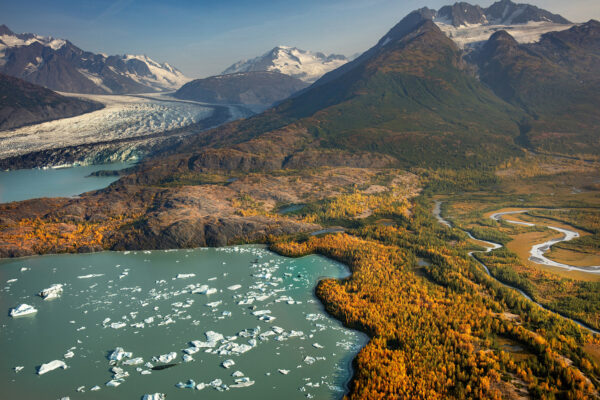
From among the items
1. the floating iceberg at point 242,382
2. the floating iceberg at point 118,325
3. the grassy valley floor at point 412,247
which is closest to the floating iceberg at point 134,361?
the floating iceberg at point 118,325

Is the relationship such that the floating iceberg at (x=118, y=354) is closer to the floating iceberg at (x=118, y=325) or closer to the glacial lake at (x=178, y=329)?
the glacial lake at (x=178, y=329)

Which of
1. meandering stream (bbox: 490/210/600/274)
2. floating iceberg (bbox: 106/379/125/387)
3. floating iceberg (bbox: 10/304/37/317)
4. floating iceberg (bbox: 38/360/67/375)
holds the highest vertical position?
floating iceberg (bbox: 10/304/37/317)

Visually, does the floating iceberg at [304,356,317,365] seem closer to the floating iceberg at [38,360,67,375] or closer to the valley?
the valley

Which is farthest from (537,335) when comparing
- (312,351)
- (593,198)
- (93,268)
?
(593,198)

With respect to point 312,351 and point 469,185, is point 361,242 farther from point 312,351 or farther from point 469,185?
point 469,185

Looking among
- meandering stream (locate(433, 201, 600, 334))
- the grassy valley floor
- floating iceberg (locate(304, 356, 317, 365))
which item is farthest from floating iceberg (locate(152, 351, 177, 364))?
meandering stream (locate(433, 201, 600, 334))
